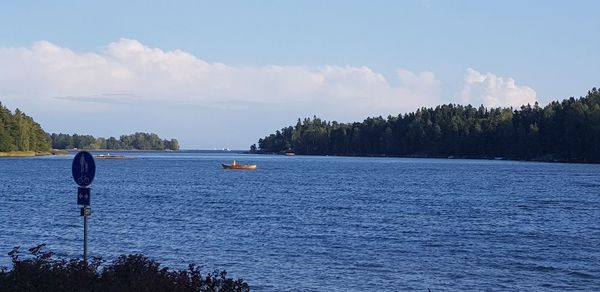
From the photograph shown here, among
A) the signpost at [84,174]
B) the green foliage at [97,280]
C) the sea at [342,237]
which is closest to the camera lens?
the green foliage at [97,280]

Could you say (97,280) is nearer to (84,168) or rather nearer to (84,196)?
(84,196)

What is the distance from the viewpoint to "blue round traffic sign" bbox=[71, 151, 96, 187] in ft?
59.8

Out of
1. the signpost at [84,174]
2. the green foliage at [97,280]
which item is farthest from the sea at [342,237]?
the green foliage at [97,280]

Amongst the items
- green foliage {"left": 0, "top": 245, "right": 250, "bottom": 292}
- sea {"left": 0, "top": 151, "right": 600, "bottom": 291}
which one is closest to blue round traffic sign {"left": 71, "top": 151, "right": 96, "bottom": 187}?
green foliage {"left": 0, "top": 245, "right": 250, "bottom": 292}

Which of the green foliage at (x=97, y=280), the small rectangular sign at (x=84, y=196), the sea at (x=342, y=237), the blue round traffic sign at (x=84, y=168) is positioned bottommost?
the sea at (x=342, y=237)

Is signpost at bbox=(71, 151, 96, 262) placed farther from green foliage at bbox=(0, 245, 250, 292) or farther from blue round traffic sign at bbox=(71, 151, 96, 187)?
green foliage at bbox=(0, 245, 250, 292)

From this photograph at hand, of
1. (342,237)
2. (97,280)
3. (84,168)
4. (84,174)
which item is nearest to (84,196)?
(84,174)

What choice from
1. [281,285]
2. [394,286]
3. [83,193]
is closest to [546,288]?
[394,286]

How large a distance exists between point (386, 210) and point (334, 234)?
19280mm

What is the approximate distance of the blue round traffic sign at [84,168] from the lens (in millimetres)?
18220

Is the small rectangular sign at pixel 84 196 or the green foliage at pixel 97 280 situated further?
the small rectangular sign at pixel 84 196

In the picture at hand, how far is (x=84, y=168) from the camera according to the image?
18.3 meters

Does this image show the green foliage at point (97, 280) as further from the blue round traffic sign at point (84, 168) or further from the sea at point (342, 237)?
the sea at point (342, 237)

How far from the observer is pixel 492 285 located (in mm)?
30031
